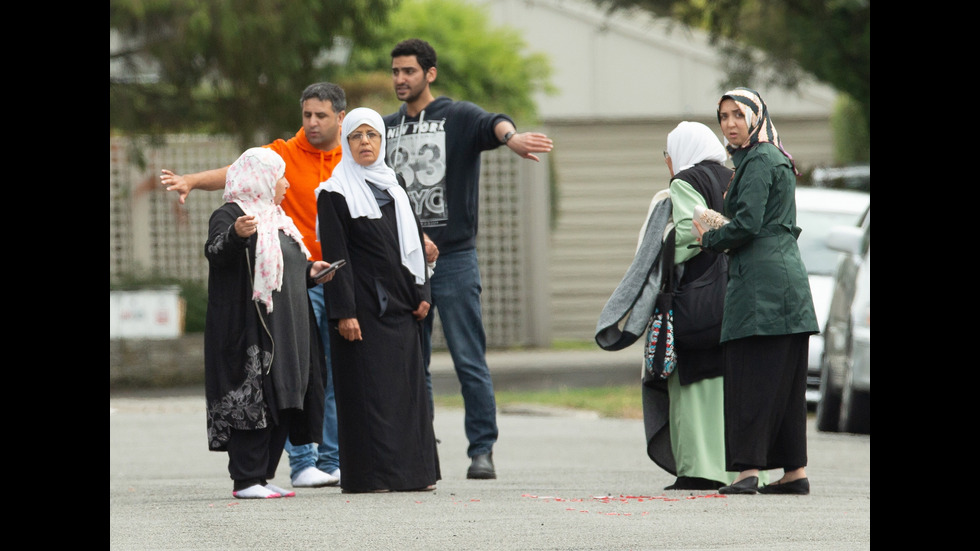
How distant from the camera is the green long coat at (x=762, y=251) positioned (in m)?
7.06

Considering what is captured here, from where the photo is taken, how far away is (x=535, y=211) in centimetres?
2003

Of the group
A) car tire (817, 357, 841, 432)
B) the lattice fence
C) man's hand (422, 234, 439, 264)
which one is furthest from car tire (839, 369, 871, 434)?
the lattice fence

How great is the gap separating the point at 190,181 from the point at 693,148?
2.42m

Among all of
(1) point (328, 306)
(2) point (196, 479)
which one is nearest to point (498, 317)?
(2) point (196, 479)

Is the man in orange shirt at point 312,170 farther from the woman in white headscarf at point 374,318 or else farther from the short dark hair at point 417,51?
the woman in white headscarf at point 374,318

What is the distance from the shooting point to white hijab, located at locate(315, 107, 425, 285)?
7469 millimetres

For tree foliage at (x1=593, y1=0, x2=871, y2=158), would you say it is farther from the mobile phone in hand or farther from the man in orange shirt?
the mobile phone in hand

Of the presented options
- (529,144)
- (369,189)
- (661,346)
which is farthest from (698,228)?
(369,189)

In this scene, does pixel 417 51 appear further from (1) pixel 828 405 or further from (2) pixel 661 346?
(1) pixel 828 405

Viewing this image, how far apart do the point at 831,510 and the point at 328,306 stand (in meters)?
2.45

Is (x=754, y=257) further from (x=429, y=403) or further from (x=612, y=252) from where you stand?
(x=612, y=252)

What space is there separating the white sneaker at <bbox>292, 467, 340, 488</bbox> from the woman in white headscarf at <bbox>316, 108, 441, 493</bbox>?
24.3 inches

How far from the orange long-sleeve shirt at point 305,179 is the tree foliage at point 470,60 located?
49.4 ft

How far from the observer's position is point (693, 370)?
7672 millimetres
